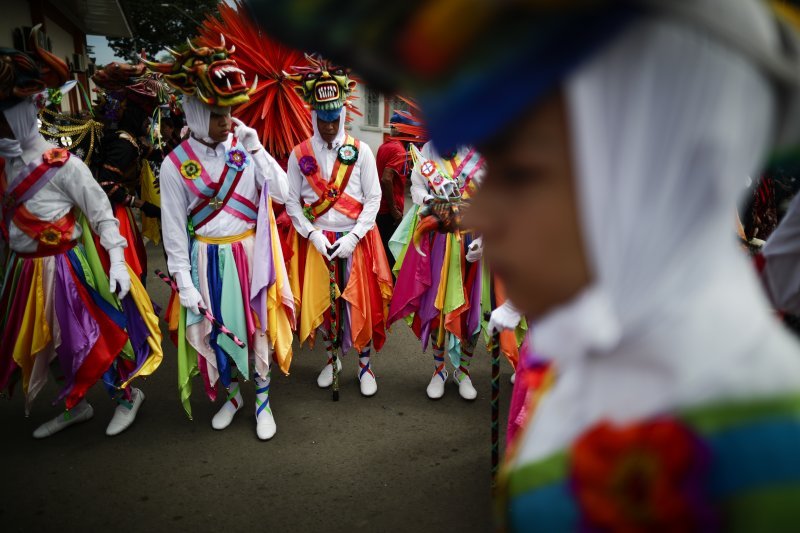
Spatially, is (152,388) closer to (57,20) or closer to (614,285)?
(614,285)

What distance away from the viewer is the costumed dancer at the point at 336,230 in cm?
383

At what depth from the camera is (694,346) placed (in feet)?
2.03

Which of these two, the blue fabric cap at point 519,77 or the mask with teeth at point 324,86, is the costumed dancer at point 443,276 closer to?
the mask with teeth at point 324,86

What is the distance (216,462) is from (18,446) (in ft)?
4.16

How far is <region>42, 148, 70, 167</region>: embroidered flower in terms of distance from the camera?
3.07 meters

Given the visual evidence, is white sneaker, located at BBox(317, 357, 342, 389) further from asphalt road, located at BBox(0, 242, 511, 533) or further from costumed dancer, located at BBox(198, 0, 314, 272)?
costumed dancer, located at BBox(198, 0, 314, 272)

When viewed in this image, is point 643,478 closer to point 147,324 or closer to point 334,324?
point 147,324

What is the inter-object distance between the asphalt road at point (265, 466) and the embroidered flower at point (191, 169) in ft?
5.42

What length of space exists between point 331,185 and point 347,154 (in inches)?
9.6

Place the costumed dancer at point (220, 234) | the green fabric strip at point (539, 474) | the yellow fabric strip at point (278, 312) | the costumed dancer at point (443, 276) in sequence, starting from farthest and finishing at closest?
the costumed dancer at point (443, 276)
the yellow fabric strip at point (278, 312)
the costumed dancer at point (220, 234)
the green fabric strip at point (539, 474)

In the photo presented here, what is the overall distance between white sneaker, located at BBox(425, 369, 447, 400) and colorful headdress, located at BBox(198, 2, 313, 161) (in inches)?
81.8

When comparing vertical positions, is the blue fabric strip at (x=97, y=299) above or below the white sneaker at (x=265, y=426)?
above

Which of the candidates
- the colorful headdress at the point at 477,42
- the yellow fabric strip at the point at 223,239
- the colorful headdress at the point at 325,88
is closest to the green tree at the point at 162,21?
the colorful headdress at the point at 325,88

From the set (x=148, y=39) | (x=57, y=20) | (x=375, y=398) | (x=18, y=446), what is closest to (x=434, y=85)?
(x=375, y=398)
